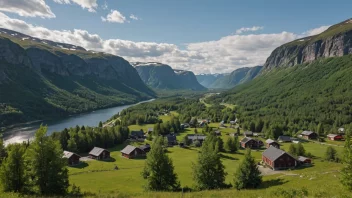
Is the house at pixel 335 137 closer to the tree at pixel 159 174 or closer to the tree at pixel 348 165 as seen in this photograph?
the tree at pixel 348 165

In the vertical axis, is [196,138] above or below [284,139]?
above

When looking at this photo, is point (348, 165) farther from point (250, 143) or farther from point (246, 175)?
point (250, 143)

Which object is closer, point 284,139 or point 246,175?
point 246,175

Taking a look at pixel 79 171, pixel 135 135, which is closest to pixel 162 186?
pixel 79 171

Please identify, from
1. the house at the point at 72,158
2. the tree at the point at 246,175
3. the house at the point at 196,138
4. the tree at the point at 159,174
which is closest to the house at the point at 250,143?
the house at the point at 196,138

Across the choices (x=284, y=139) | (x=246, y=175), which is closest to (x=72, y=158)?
(x=246, y=175)

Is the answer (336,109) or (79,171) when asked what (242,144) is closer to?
(79,171)

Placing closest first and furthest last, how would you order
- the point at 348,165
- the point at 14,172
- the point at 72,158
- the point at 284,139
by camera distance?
the point at 14,172 → the point at 348,165 → the point at 72,158 → the point at 284,139
